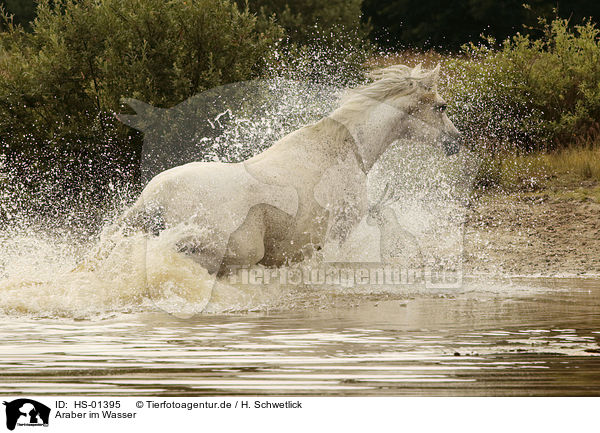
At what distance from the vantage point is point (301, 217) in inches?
310

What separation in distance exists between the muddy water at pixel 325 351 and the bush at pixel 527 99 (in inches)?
317

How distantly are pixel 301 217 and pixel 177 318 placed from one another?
1614mm

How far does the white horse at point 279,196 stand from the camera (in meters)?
7.73

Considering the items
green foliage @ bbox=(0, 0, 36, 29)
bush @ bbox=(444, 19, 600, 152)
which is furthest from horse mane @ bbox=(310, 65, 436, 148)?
green foliage @ bbox=(0, 0, 36, 29)

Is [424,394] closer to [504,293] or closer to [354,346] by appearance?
[354,346]

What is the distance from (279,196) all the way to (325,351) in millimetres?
2605

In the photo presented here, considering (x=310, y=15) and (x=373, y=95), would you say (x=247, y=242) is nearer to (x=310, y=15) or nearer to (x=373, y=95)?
(x=373, y=95)

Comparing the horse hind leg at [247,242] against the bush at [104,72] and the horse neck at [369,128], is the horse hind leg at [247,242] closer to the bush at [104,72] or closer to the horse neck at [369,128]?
the horse neck at [369,128]

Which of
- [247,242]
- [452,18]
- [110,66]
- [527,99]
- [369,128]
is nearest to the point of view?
[247,242]

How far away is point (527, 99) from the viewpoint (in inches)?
610

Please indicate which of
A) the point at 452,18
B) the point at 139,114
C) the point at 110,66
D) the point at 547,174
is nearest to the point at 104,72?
the point at 110,66
